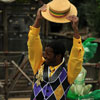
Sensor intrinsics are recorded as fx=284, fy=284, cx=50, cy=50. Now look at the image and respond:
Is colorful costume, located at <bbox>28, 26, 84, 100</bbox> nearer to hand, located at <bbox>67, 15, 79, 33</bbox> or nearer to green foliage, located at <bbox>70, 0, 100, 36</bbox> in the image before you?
hand, located at <bbox>67, 15, 79, 33</bbox>

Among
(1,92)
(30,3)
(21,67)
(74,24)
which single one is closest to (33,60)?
(74,24)

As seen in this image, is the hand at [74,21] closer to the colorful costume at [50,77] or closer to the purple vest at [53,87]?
the colorful costume at [50,77]

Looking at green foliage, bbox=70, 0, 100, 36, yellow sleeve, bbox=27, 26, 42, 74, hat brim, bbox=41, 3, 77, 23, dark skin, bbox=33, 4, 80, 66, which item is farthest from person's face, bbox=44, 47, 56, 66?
green foliage, bbox=70, 0, 100, 36

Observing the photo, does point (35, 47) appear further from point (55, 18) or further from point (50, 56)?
point (55, 18)

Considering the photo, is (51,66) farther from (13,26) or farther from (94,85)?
(13,26)

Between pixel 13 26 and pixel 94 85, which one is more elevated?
pixel 94 85

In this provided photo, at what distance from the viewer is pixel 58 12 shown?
2.58 m

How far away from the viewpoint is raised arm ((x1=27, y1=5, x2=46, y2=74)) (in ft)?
8.56

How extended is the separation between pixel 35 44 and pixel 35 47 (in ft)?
0.10

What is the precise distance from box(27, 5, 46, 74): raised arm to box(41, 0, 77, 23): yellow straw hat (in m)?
0.06

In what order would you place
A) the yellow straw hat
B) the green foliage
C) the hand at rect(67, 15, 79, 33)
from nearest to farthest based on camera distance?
the hand at rect(67, 15, 79, 33)
the yellow straw hat
the green foliage

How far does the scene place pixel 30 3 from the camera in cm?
1241

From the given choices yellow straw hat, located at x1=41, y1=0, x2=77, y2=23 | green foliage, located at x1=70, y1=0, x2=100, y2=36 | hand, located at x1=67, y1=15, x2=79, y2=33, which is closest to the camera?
hand, located at x1=67, y1=15, x2=79, y2=33

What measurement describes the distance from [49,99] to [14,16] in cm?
1069
